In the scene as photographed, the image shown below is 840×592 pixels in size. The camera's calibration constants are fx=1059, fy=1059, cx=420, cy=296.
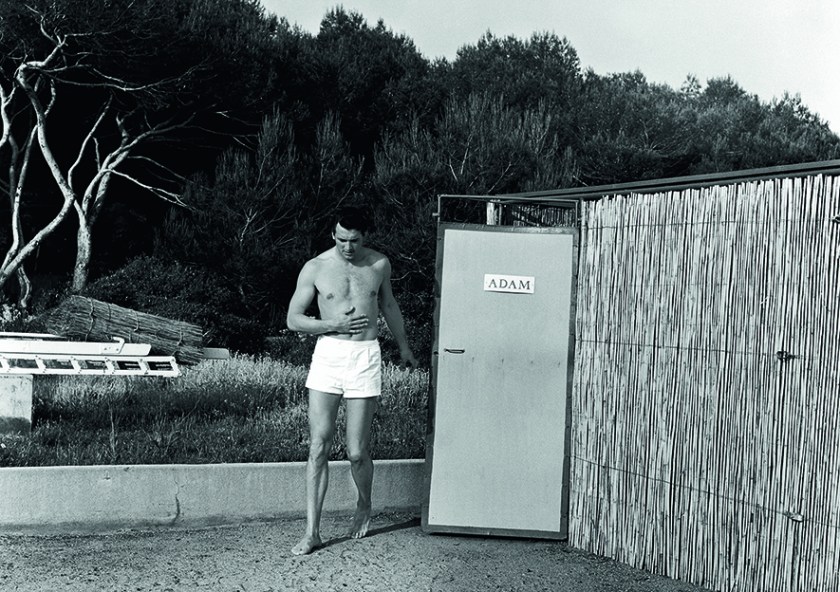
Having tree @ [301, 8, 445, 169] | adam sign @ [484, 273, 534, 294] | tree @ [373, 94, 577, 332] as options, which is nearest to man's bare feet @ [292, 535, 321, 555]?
adam sign @ [484, 273, 534, 294]

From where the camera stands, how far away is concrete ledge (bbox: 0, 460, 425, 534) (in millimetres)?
6285

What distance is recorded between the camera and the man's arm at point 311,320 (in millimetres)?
5883

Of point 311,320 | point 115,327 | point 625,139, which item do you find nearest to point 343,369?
point 311,320

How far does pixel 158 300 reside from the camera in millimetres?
14547

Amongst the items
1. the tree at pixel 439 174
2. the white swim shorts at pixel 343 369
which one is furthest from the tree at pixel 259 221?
the white swim shorts at pixel 343 369

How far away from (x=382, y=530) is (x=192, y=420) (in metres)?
2.64

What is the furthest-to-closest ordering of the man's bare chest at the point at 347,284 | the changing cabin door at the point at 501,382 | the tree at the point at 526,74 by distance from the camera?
the tree at the point at 526,74
the changing cabin door at the point at 501,382
the man's bare chest at the point at 347,284

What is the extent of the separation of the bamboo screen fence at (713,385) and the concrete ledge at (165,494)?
131 centimetres

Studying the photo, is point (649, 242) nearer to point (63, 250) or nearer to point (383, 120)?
point (63, 250)

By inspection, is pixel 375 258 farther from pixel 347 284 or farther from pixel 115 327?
pixel 115 327

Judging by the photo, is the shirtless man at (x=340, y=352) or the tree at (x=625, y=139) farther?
the tree at (x=625, y=139)

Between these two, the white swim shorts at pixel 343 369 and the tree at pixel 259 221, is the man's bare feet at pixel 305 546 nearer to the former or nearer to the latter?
the white swim shorts at pixel 343 369

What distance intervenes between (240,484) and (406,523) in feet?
3.59

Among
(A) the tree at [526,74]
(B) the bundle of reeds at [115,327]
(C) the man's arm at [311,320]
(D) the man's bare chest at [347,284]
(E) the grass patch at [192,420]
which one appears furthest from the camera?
(A) the tree at [526,74]
